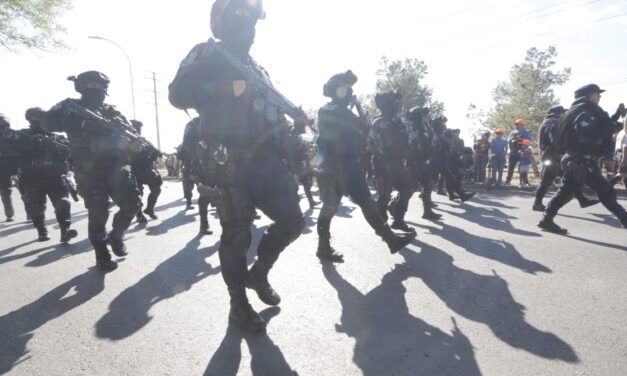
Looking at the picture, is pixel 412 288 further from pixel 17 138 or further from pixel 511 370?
pixel 17 138

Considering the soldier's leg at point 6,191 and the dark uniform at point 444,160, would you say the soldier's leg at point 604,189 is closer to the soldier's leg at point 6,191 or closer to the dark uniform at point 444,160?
the dark uniform at point 444,160

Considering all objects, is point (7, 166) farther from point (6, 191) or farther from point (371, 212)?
point (371, 212)

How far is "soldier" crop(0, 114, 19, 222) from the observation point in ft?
18.5

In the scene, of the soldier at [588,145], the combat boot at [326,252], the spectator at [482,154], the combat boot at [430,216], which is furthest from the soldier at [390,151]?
the spectator at [482,154]

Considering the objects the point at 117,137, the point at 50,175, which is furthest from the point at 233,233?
the point at 50,175

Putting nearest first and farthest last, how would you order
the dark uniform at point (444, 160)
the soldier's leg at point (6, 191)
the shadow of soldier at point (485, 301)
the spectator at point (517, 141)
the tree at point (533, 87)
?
the shadow of soldier at point (485, 301), the soldier's leg at point (6, 191), the dark uniform at point (444, 160), the spectator at point (517, 141), the tree at point (533, 87)

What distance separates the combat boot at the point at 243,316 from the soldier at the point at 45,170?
12.8 feet

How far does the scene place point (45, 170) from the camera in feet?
17.3

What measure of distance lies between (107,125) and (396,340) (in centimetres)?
362

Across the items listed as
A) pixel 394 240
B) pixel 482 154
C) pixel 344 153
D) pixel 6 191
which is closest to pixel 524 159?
pixel 482 154

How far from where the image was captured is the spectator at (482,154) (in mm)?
11727

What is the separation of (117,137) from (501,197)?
8821 mm

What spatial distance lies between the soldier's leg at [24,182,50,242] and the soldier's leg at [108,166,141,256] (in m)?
2.09

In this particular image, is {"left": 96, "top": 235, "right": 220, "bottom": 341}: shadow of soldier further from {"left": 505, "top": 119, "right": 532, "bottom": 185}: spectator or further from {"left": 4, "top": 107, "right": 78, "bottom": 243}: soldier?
{"left": 505, "top": 119, "right": 532, "bottom": 185}: spectator
